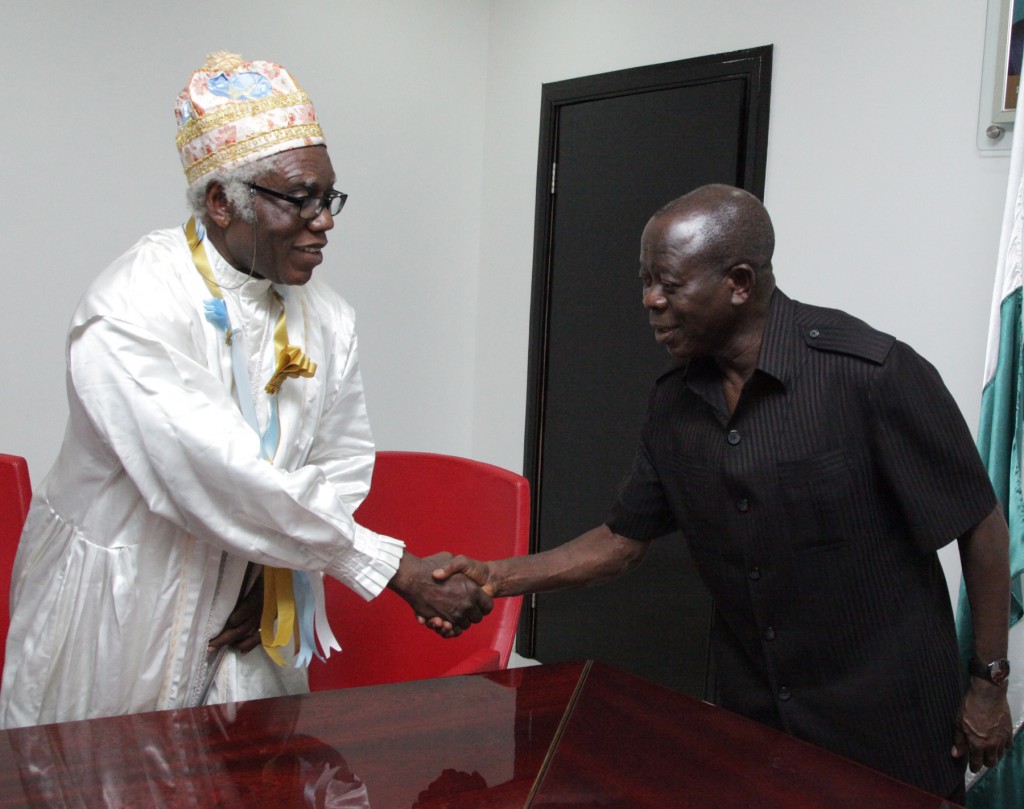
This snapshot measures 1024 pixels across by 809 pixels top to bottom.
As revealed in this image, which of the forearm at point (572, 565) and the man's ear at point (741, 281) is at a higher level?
the man's ear at point (741, 281)

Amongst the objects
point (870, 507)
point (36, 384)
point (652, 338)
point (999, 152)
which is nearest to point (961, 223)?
point (999, 152)

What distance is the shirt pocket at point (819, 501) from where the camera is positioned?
1.68 meters

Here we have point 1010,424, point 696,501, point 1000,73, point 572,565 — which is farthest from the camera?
point 1000,73

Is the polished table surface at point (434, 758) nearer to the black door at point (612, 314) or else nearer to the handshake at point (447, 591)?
the handshake at point (447, 591)

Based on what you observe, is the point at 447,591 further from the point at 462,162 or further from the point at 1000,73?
the point at 462,162

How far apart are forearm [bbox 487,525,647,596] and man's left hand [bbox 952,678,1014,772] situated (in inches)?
26.7

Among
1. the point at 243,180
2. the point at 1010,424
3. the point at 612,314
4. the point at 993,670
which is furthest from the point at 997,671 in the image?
the point at 612,314

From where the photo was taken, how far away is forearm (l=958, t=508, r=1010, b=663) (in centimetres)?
166

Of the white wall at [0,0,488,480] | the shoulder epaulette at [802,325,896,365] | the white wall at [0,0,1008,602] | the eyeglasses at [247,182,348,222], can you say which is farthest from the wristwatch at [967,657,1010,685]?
the white wall at [0,0,488,480]

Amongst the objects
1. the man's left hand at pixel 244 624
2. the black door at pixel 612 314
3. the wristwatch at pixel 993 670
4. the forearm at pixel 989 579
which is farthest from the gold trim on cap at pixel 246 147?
the black door at pixel 612 314

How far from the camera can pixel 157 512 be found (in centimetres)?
175

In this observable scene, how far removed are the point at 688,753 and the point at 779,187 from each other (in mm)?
2226

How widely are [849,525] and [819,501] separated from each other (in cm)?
6

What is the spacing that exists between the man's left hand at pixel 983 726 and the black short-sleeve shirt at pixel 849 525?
2 cm
